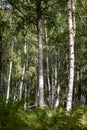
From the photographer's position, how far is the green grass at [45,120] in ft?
31.9

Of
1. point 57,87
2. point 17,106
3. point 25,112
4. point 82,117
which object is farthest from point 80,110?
point 57,87

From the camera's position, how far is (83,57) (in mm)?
37688

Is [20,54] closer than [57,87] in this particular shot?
No

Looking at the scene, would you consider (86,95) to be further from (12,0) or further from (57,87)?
(12,0)

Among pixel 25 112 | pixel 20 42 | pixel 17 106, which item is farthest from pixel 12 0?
pixel 20 42

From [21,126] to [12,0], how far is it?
9069 mm

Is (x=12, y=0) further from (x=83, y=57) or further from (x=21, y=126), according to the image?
(x=83, y=57)

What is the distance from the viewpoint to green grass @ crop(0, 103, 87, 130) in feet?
31.9

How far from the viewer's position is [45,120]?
10398mm

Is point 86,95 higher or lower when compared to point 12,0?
lower

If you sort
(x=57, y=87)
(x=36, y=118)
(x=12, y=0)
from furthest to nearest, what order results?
(x=57, y=87), (x=12, y=0), (x=36, y=118)

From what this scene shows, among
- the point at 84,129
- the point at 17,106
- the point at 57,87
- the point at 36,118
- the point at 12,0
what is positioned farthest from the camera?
the point at 57,87

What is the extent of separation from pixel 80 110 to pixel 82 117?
0.88m

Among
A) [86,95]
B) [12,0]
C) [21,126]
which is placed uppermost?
[12,0]
